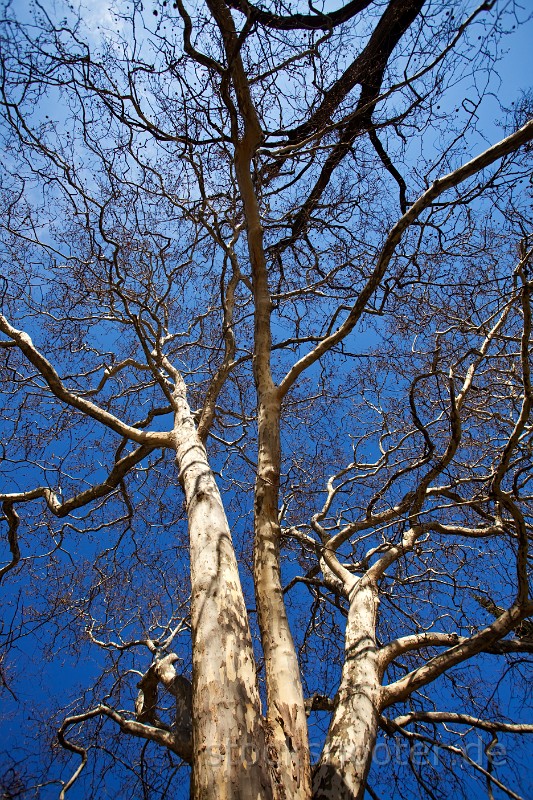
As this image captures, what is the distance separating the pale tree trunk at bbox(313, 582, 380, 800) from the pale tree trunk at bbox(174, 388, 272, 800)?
484 mm

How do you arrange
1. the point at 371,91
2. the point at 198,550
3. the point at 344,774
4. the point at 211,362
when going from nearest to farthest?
the point at 344,774 → the point at 198,550 → the point at 371,91 → the point at 211,362

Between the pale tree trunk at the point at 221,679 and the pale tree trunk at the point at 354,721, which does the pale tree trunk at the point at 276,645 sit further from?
the pale tree trunk at the point at 221,679

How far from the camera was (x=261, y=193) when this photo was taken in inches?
219

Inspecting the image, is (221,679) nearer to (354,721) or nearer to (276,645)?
(276,645)

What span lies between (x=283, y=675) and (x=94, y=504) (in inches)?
171

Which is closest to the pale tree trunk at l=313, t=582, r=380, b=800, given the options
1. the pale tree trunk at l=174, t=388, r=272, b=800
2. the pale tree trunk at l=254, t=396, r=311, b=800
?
the pale tree trunk at l=254, t=396, r=311, b=800

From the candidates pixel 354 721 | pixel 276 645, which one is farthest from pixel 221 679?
pixel 354 721

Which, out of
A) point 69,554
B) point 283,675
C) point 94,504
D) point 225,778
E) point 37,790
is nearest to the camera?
point 225,778

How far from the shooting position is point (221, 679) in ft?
6.36

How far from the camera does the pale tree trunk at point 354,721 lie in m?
2.02

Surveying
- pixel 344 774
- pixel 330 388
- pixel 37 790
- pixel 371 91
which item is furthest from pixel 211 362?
pixel 344 774

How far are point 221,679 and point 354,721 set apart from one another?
88 cm

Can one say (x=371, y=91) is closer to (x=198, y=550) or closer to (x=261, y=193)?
(x=261, y=193)

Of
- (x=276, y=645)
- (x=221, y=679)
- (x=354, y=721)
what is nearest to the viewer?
(x=221, y=679)
